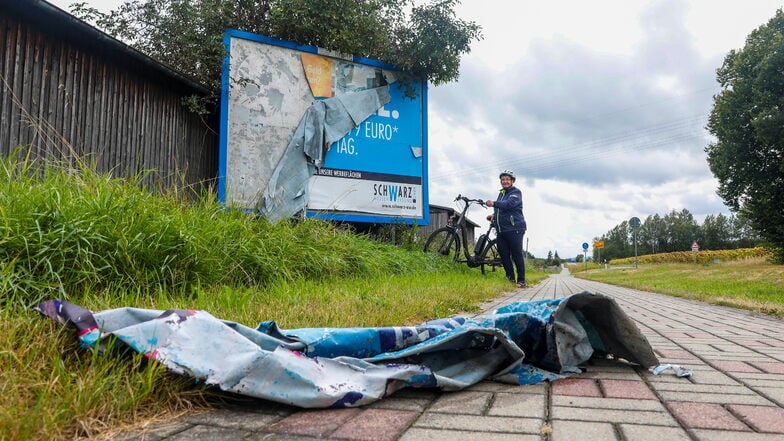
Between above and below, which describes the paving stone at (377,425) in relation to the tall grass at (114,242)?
below

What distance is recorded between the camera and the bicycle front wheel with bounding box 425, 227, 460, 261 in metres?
10.1

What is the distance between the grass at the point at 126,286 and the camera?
1380mm

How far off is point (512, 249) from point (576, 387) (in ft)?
22.7

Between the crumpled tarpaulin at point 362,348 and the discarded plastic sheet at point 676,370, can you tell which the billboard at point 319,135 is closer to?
the crumpled tarpaulin at point 362,348

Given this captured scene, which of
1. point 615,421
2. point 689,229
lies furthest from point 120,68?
point 689,229

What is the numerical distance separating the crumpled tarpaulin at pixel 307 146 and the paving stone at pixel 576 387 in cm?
586

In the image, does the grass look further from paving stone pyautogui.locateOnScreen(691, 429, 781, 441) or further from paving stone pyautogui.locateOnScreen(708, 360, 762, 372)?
paving stone pyautogui.locateOnScreen(708, 360, 762, 372)

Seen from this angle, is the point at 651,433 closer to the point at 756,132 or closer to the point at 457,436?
the point at 457,436

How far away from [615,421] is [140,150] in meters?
6.98

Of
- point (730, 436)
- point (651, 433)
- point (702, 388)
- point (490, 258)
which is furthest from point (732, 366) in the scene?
point (490, 258)

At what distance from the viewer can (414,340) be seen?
79.3 inches

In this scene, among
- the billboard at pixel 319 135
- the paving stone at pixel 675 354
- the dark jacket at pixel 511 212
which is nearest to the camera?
the paving stone at pixel 675 354

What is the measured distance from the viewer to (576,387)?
1921 mm

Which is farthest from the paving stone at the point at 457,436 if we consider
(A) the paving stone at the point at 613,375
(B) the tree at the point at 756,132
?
(B) the tree at the point at 756,132
